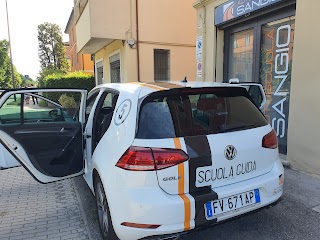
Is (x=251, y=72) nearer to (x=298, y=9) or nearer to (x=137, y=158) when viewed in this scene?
(x=298, y=9)

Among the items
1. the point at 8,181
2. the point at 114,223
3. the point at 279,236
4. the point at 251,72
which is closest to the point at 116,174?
the point at 114,223

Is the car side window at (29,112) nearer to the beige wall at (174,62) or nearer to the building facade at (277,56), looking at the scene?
the building facade at (277,56)

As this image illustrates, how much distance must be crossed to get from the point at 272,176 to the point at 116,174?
1439 mm

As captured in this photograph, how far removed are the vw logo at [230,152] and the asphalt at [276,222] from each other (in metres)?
0.53

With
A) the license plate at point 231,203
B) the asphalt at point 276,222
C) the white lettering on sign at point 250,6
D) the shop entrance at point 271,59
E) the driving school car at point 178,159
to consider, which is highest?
Answer: the white lettering on sign at point 250,6

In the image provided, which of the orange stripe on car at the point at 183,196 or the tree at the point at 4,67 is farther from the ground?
the tree at the point at 4,67

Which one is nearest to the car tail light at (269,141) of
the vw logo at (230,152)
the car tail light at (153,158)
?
the vw logo at (230,152)

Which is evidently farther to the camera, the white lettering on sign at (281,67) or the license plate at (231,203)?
the white lettering on sign at (281,67)

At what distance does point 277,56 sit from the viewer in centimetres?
531

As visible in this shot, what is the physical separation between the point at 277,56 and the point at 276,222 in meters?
3.48

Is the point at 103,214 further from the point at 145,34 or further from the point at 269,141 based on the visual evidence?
the point at 145,34

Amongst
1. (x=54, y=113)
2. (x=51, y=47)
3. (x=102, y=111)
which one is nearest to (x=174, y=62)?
(x=54, y=113)

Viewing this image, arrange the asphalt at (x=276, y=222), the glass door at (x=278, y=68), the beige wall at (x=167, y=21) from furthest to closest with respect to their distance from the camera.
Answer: the beige wall at (x=167, y=21) → the glass door at (x=278, y=68) → the asphalt at (x=276, y=222)

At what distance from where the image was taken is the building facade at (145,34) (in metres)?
10.0
